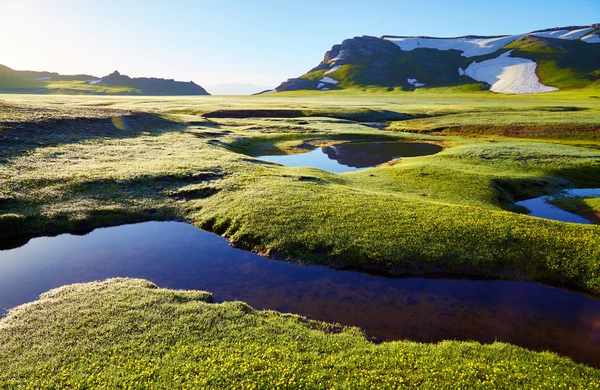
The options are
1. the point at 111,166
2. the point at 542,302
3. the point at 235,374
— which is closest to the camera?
the point at 235,374

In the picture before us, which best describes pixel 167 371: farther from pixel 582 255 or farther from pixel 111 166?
pixel 111 166

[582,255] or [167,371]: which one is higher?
[582,255]

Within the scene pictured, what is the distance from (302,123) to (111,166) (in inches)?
2247

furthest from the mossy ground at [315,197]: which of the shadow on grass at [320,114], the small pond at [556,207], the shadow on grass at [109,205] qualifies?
the shadow on grass at [320,114]

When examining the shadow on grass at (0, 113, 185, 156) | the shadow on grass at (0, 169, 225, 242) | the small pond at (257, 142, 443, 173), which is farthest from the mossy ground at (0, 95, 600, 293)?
the small pond at (257, 142, 443, 173)

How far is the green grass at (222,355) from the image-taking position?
12.0 m

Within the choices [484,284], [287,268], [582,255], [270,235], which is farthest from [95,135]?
[582,255]

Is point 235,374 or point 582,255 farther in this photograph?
point 582,255

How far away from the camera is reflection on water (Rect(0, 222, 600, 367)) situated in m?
16.6

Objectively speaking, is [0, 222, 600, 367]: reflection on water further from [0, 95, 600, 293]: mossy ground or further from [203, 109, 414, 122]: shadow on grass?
[203, 109, 414, 122]: shadow on grass

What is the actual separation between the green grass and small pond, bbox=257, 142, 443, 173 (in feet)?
118

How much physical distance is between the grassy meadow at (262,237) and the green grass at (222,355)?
0.22 ft

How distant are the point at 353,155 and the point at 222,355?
50.8 metres

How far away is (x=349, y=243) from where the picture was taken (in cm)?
2314
